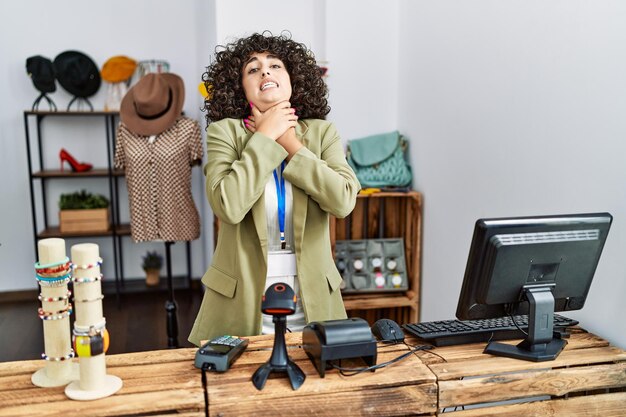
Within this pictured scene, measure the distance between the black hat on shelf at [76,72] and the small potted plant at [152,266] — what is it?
137cm

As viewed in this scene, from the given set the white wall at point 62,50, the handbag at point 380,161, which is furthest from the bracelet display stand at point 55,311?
the white wall at point 62,50

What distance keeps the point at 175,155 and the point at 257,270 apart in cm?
204

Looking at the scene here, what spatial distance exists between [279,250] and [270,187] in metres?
0.19

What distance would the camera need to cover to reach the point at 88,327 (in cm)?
112

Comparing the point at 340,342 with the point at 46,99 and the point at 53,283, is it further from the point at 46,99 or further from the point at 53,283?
the point at 46,99

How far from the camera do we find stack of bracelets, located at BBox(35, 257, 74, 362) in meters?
1.14

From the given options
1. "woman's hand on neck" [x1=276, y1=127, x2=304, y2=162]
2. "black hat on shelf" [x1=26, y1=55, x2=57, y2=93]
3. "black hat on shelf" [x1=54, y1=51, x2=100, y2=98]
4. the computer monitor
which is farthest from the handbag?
"black hat on shelf" [x1=26, y1=55, x2=57, y2=93]

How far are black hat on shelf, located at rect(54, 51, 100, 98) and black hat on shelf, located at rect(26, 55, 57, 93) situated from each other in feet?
0.26

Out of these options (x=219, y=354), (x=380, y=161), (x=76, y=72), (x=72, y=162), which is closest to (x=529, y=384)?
(x=219, y=354)

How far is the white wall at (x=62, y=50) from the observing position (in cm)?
422

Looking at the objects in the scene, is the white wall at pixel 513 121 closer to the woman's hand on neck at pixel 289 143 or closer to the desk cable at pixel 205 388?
the woman's hand on neck at pixel 289 143

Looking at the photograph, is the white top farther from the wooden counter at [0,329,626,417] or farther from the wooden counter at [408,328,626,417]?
the wooden counter at [408,328,626,417]

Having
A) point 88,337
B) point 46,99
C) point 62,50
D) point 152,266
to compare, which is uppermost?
point 62,50

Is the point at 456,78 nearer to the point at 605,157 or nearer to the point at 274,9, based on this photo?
the point at 605,157
